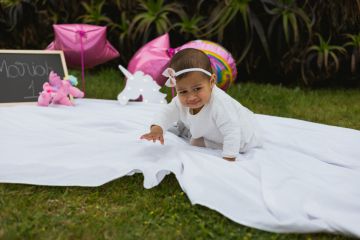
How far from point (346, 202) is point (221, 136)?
0.76 meters

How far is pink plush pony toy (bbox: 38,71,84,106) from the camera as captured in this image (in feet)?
11.0

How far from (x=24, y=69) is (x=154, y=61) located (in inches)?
44.3

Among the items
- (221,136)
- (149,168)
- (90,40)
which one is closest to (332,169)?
(221,136)

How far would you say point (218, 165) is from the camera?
206 centimetres

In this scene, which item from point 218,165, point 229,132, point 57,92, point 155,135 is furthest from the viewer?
point 57,92

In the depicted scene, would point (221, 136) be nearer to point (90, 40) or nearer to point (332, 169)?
point (332, 169)

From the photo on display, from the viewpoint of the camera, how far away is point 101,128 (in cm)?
275

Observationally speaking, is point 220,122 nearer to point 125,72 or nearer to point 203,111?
point 203,111

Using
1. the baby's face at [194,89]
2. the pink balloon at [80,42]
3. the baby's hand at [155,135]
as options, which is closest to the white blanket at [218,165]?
the baby's hand at [155,135]

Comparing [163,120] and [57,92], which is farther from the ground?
[163,120]

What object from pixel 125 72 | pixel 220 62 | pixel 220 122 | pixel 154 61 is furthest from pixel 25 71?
pixel 220 122

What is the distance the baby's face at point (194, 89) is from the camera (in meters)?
2.11

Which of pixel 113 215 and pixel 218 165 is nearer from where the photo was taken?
pixel 113 215

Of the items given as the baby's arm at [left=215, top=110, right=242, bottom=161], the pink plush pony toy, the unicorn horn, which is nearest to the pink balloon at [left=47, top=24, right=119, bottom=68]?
the pink plush pony toy
